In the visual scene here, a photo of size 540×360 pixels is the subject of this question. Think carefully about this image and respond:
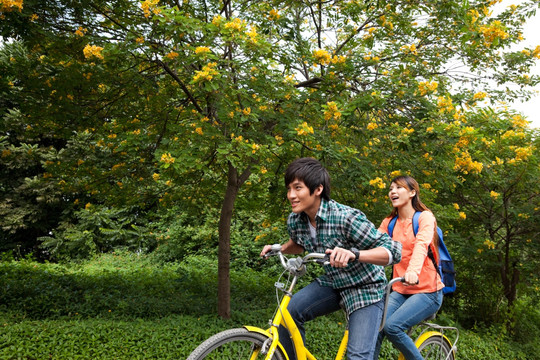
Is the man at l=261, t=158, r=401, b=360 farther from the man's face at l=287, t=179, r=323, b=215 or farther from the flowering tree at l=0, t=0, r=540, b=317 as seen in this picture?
the flowering tree at l=0, t=0, r=540, b=317

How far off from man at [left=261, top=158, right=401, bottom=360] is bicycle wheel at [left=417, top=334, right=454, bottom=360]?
1210mm

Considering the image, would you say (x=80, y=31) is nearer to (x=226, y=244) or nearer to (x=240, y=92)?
(x=240, y=92)

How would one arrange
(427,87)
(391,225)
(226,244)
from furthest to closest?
(226,244) → (427,87) → (391,225)

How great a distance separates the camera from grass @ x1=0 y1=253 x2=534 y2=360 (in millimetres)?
4727

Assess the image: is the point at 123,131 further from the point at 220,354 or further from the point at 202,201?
the point at 220,354

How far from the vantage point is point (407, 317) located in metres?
2.72

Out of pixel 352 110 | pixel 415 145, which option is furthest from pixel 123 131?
pixel 415 145

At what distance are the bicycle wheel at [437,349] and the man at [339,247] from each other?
1210 mm

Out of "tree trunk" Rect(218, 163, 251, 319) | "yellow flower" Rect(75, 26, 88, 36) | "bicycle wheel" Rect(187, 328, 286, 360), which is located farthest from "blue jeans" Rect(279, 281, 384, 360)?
"yellow flower" Rect(75, 26, 88, 36)

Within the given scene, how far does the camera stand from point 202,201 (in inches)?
275

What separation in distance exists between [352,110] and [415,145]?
2.97 feet

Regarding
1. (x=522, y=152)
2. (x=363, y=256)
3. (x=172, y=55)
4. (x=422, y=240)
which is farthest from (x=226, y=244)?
(x=363, y=256)

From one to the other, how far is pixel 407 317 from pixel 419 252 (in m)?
0.44

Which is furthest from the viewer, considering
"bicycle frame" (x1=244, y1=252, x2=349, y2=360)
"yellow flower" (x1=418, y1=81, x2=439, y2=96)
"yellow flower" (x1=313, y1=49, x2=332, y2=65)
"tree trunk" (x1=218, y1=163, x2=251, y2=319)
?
"tree trunk" (x1=218, y1=163, x2=251, y2=319)
